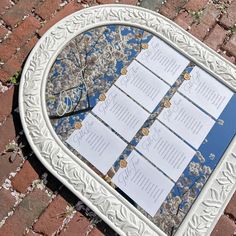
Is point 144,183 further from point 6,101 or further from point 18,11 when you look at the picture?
point 18,11

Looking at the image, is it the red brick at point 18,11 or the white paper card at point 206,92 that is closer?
the white paper card at point 206,92

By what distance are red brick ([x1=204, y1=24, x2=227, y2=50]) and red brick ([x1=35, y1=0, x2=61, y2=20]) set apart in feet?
3.23

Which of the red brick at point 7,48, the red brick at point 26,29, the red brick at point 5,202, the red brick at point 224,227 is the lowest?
the red brick at point 5,202

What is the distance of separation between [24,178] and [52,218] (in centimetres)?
26

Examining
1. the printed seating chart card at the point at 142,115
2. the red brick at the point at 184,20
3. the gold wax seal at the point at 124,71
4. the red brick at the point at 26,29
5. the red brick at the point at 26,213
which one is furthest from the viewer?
the red brick at the point at 184,20

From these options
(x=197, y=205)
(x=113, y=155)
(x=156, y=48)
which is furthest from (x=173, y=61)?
(x=197, y=205)

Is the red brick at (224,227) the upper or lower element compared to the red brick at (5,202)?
upper

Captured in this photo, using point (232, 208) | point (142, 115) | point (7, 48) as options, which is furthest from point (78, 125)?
point (232, 208)

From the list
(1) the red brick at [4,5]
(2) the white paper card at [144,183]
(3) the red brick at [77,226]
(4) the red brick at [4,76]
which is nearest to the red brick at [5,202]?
(3) the red brick at [77,226]

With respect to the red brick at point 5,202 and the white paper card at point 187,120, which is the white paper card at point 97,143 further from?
the red brick at point 5,202

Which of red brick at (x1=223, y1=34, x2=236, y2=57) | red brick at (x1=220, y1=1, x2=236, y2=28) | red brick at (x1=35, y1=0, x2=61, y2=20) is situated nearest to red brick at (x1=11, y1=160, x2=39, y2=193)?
red brick at (x1=35, y1=0, x2=61, y2=20)

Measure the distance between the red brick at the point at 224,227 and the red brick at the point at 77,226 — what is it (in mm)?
648

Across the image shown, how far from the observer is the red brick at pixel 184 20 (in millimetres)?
2708

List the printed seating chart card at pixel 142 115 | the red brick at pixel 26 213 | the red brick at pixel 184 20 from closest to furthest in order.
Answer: the red brick at pixel 26 213 < the printed seating chart card at pixel 142 115 < the red brick at pixel 184 20
